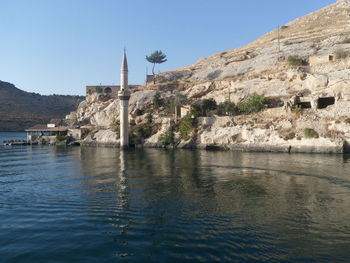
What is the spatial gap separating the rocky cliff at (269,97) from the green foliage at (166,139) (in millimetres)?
252

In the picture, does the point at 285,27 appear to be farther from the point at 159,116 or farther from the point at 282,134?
the point at 282,134

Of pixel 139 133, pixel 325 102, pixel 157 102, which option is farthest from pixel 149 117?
pixel 325 102

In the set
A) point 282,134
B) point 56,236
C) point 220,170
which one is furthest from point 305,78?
point 56,236

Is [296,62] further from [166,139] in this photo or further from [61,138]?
[61,138]

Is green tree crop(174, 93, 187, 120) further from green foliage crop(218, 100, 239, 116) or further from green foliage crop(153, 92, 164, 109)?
green foliage crop(218, 100, 239, 116)

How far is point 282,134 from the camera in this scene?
47.7m

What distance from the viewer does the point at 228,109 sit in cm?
6084

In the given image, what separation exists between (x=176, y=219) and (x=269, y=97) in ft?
174

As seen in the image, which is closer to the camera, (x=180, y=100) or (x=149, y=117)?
(x=149, y=117)

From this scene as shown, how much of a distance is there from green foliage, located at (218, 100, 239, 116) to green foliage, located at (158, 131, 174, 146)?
11788mm

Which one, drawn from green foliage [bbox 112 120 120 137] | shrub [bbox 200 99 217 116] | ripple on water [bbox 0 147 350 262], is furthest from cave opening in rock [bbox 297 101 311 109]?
green foliage [bbox 112 120 120 137]

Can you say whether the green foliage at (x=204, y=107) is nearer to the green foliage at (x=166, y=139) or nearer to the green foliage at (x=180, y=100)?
the green foliage at (x=180, y=100)

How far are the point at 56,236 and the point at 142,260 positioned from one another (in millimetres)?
4180

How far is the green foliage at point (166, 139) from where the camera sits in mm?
57375
